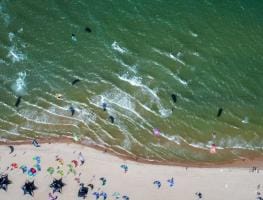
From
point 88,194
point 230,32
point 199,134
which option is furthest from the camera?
point 230,32

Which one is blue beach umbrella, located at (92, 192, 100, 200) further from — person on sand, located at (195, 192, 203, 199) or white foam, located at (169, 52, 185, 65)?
white foam, located at (169, 52, 185, 65)

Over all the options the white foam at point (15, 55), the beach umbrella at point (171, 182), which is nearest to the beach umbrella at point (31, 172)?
the white foam at point (15, 55)

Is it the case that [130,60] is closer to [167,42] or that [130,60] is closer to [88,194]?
[167,42]

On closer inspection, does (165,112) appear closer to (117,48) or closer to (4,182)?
(117,48)

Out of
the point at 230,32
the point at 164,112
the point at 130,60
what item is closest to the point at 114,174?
the point at 164,112

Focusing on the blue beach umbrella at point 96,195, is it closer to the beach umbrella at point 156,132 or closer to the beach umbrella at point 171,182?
the beach umbrella at point 171,182

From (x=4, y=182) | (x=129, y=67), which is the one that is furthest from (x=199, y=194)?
(x=4, y=182)

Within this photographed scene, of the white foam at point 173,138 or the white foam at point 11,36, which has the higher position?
the white foam at point 11,36
